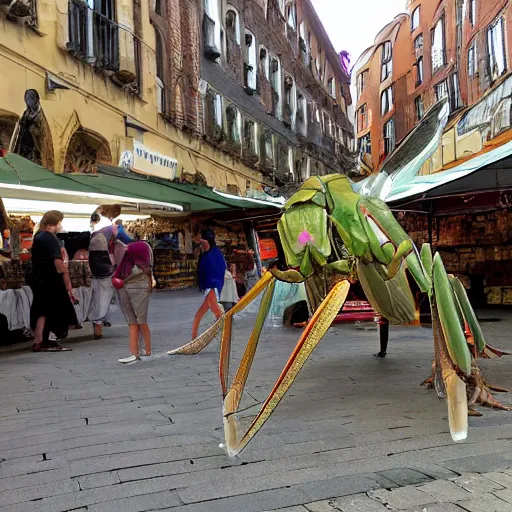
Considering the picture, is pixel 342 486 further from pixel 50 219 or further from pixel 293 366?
pixel 50 219

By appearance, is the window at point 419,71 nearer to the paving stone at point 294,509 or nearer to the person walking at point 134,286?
the person walking at point 134,286

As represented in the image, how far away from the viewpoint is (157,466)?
7.98 ft

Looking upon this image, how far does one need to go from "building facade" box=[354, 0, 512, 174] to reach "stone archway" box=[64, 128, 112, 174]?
4.37 m

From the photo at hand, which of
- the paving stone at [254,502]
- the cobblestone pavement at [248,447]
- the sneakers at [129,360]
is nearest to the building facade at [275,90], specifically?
the sneakers at [129,360]

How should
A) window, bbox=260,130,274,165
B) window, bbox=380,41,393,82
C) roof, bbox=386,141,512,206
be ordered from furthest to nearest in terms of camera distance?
window, bbox=260,130,274,165, window, bbox=380,41,393,82, roof, bbox=386,141,512,206

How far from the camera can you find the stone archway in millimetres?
8914

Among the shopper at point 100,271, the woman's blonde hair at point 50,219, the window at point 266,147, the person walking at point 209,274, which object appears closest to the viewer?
the woman's blonde hair at point 50,219

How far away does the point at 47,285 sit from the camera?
19.6 feet

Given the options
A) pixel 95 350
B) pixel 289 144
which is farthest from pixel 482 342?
pixel 289 144

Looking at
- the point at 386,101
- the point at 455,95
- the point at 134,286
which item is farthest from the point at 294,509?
the point at 386,101

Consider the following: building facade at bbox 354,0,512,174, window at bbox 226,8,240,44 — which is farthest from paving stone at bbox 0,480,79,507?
window at bbox 226,8,240,44

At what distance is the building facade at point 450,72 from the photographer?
7402 millimetres

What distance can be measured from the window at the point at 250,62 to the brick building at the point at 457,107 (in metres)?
4.51

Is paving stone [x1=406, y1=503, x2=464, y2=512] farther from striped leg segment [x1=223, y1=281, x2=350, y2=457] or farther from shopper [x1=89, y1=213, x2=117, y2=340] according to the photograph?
shopper [x1=89, y1=213, x2=117, y2=340]
